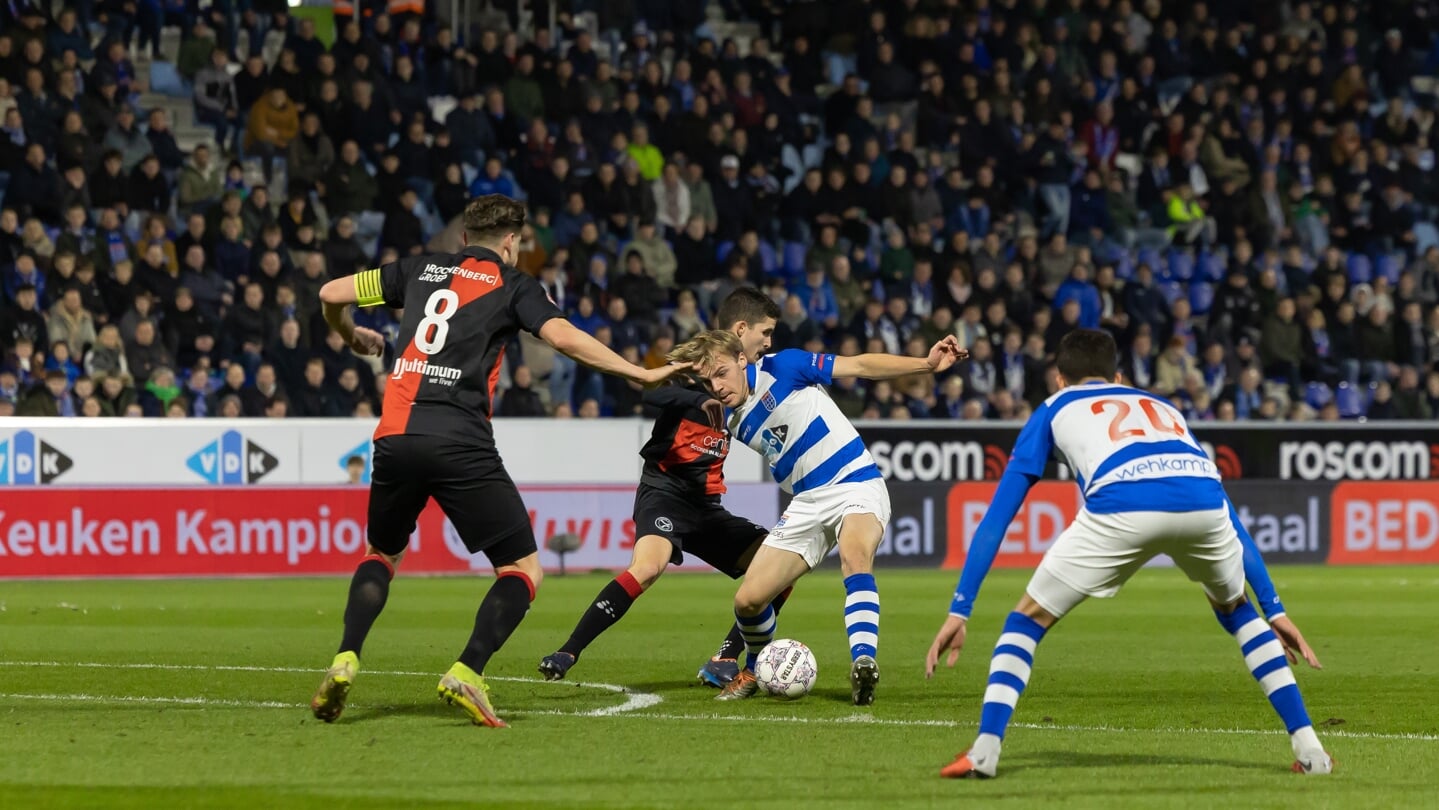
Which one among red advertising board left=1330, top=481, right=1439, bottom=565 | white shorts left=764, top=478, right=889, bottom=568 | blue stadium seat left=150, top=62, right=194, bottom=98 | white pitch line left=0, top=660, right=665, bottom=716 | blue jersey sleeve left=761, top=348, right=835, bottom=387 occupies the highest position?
blue stadium seat left=150, top=62, right=194, bottom=98

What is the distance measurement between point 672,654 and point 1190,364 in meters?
15.7

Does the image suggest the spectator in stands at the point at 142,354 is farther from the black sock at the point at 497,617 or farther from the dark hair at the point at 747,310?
the black sock at the point at 497,617

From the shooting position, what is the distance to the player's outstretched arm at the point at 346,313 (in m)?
8.45

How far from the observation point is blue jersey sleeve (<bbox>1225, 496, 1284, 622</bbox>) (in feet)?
23.1

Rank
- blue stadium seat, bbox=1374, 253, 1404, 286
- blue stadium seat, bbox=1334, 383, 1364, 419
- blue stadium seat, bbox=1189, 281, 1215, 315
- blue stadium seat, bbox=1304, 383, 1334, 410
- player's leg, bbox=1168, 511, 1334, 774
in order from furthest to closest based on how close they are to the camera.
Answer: blue stadium seat, bbox=1374, 253, 1404, 286 → blue stadium seat, bbox=1189, 281, 1215, 315 → blue stadium seat, bbox=1304, 383, 1334, 410 → blue stadium seat, bbox=1334, 383, 1364, 419 → player's leg, bbox=1168, 511, 1334, 774

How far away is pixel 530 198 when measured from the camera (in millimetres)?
25141

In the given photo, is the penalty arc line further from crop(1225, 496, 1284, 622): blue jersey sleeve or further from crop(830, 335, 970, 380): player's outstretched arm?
crop(830, 335, 970, 380): player's outstretched arm

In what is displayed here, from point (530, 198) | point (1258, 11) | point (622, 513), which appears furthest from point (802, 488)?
point (1258, 11)

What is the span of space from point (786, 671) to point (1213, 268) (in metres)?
20.3

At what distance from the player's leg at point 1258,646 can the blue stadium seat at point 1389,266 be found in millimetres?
23417

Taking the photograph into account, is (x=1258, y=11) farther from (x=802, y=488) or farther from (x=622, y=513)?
(x=802, y=488)

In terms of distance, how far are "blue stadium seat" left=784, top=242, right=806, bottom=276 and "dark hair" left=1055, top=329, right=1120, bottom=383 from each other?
1888 centimetres

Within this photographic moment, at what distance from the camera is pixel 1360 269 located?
2912 centimetres

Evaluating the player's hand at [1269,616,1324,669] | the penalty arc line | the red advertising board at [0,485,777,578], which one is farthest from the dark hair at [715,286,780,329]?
the red advertising board at [0,485,777,578]
